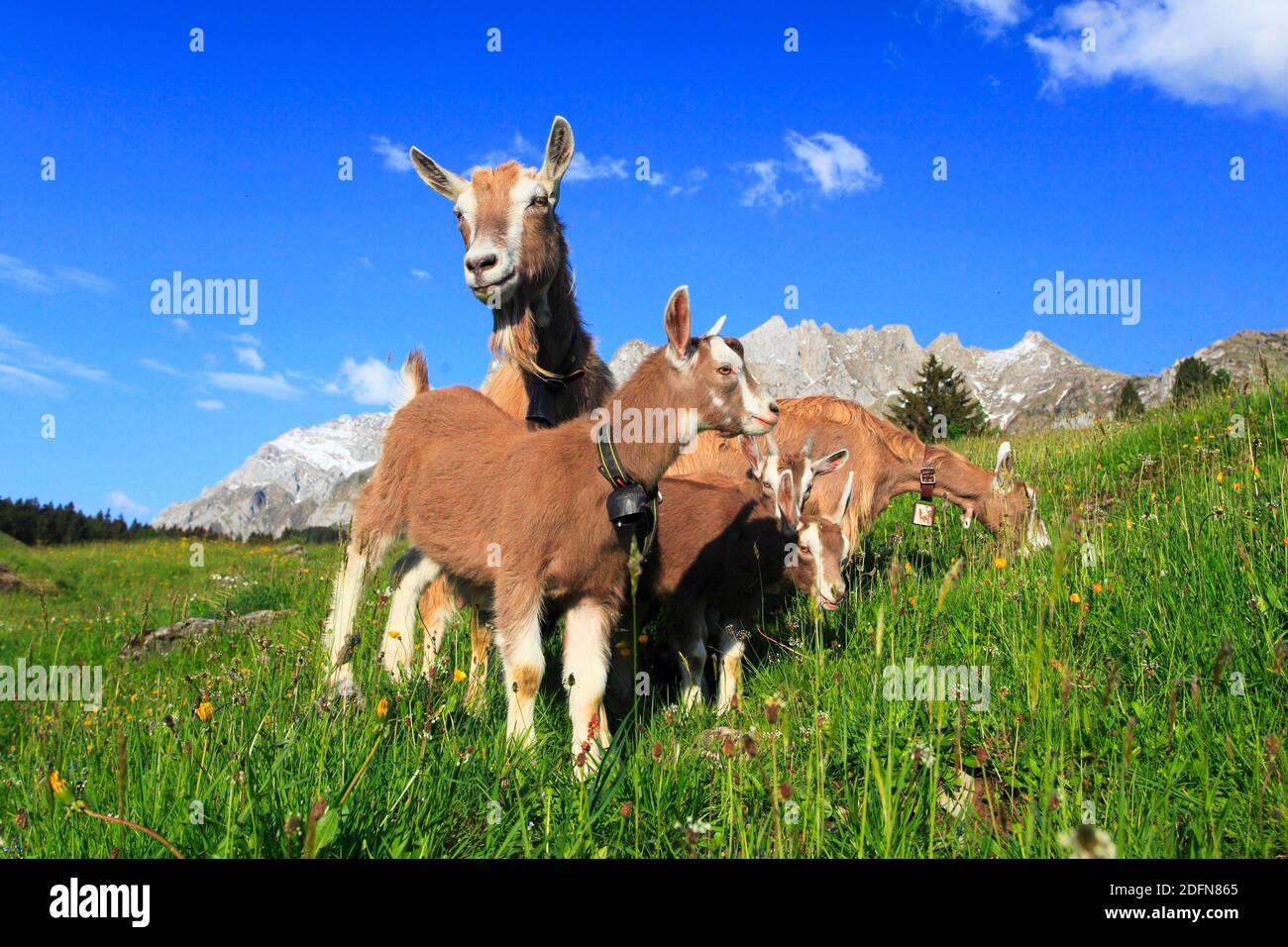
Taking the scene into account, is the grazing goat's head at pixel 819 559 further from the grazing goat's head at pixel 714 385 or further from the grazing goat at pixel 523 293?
the grazing goat at pixel 523 293

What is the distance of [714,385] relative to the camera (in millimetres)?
5000

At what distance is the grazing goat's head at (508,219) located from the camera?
5.45 meters

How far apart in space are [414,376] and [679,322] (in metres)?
3.35

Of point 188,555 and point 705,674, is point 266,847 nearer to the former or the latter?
point 705,674

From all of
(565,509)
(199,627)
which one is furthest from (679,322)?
(199,627)

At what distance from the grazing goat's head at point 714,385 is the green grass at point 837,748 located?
148cm

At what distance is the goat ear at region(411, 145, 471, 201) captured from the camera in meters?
6.14

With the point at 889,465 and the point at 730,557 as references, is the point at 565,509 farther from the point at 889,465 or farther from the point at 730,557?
the point at 889,465

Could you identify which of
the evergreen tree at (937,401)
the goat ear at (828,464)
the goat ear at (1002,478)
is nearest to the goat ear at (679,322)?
the goat ear at (828,464)

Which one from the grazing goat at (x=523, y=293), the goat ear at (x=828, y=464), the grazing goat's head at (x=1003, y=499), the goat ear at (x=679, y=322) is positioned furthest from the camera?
the grazing goat's head at (x=1003, y=499)

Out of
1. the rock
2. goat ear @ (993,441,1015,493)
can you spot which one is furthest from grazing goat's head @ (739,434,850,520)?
the rock

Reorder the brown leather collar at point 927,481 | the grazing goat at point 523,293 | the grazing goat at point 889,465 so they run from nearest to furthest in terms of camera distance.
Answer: the grazing goat at point 523,293, the grazing goat at point 889,465, the brown leather collar at point 927,481

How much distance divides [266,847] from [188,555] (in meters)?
17.8
